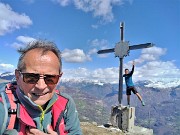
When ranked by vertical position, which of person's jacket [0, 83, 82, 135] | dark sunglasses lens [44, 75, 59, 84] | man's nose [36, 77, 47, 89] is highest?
dark sunglasses lens [44, 75, 59, 84]

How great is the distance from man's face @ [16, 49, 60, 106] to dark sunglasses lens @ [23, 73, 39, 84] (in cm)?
3

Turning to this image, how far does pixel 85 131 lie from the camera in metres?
12.8

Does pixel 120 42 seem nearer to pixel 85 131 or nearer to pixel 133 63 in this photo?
pixel 133 63

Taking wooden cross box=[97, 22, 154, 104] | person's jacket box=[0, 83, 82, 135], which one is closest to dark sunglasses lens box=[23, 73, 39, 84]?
person's jacket box=[0, 83, 82, 135]

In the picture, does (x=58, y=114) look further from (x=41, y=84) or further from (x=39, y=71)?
(x=39, y=71)

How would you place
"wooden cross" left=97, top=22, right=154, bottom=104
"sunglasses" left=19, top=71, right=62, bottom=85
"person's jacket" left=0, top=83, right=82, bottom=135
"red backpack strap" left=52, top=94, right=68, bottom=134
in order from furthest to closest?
"wooden cross" left=97, top=22, right=154, bottom=104 → "red backpack strap" left=52, top=94, right=68, bottom=134 → "sunglasses" left=19, top=71, right=62, bottom=85 → "person's jacket" left=0, top=83, right=82, bottom=135

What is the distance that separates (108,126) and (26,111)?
45.4 feet

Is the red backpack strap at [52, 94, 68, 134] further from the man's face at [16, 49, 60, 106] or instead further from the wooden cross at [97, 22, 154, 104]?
the wooden cross at [97, 22, 154, 104]

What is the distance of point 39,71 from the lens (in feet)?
8.44

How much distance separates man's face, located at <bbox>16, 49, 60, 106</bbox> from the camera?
2.50 meters

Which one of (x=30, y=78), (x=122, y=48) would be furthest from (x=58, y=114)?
(x=122, y=48)

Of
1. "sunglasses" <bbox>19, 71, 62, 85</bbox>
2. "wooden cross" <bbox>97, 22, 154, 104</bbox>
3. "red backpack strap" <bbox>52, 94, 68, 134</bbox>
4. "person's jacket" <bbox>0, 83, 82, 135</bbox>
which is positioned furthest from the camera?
"wooden cross" <bbox>97, 22, 154, 104</bbox>

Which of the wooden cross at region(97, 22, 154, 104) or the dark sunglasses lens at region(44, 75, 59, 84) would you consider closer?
the dark sunglasses lens at region(44, 75, 59, 84)

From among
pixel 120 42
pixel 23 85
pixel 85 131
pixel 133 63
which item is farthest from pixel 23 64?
pixel 120 42
